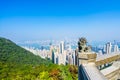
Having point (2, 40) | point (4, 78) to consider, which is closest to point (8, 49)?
point (2, 40)

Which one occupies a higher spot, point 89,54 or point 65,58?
point 89,54

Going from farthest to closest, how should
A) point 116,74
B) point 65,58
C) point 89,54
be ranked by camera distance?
point 65,58
point 116,74
point 89,54

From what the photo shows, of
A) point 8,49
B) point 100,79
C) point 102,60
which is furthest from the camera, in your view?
point 8,49

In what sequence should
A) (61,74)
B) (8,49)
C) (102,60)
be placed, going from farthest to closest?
(8,49) → (61,74) → (102,60)

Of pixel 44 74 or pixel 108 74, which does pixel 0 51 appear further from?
pixel 108 74

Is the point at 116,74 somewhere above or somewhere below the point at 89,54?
below

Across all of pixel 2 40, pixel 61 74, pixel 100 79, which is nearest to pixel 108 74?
pixel 100 79

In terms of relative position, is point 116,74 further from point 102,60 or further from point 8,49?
point 8,49

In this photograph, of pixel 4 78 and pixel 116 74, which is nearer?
pixel 116 74

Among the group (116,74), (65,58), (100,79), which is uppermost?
(100,79)
